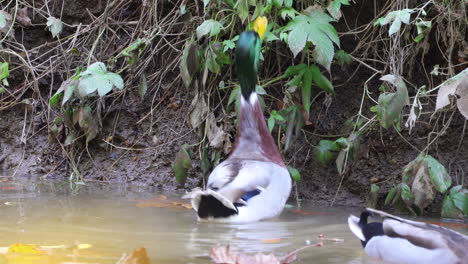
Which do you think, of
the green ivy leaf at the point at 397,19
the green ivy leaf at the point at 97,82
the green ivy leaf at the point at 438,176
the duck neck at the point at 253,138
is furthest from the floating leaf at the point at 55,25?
the green ivy leaf at the point at 438,176

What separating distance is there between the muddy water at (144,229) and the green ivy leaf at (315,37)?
3.30ft

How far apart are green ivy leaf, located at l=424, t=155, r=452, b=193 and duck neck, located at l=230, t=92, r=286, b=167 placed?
2.95ft

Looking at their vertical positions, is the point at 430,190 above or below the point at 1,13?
below

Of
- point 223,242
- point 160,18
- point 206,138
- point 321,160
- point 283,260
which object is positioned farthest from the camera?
point 160,18

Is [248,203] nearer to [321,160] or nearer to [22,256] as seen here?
[321,160]

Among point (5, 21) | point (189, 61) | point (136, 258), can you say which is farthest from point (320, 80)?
point (5, 21)

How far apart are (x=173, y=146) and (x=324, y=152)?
1497mm

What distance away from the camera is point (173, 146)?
6074mm

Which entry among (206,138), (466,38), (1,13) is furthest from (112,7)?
(466,38)

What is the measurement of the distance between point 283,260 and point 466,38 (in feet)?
9.66

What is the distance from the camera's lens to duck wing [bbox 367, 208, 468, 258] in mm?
2885

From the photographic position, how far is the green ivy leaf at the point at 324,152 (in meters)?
5.09

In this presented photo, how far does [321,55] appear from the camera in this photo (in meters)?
4.66

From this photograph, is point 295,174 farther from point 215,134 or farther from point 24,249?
point 24,249
